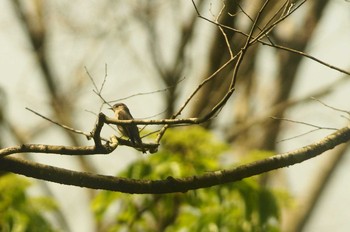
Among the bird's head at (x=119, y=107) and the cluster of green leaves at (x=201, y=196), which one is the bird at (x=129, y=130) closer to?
the bird's head at (x=119, y=107)

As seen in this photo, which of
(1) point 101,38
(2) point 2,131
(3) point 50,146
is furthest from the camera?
(1) point 101,38

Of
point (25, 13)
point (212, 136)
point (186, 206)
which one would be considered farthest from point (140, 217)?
point (25, 13)

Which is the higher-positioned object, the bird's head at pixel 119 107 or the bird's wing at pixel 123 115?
the bird's wing at pixel 123 115

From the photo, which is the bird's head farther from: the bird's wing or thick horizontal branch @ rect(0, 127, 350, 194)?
thick horizontal branch @ rect(0, 127, 350, 194)

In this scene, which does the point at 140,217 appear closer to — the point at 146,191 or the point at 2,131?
the point at 146,191

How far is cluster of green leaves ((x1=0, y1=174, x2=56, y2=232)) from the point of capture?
4609 millimetres

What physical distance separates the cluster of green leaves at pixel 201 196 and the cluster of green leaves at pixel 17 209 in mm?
524

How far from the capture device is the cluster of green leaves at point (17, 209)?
461cm

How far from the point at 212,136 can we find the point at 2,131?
3.83 m

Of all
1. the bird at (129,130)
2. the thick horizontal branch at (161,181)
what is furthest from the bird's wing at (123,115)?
the thick horizontal branch at (161,181)

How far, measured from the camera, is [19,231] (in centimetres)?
457

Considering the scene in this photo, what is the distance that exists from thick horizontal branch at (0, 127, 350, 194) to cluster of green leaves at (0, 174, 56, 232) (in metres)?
1.78

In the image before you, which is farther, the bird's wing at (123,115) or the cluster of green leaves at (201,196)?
the cluster of green leaves at (201,196)

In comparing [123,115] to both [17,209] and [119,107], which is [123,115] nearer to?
[119,107]
